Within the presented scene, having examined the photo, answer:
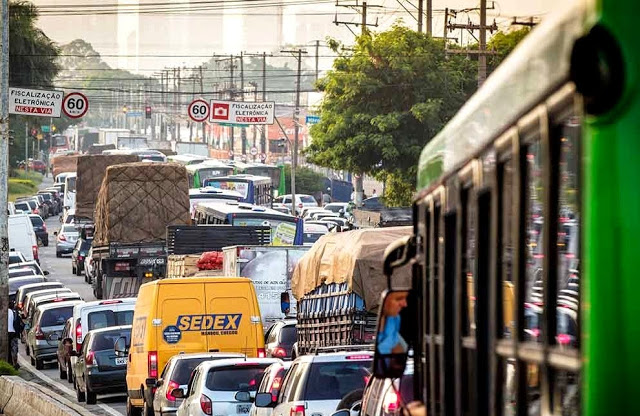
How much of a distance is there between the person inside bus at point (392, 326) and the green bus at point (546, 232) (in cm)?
56

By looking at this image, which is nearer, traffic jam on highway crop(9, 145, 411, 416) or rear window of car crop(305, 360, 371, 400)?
rear window of car crop(305, 360, 371, 400)

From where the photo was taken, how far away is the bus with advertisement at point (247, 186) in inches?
2960

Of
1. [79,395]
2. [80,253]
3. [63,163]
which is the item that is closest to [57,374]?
[79,395]

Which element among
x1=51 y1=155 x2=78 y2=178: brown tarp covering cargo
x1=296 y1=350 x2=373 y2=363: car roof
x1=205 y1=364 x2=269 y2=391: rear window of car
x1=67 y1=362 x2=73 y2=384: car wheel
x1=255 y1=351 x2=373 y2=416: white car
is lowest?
x1=51 y1=155 x2=78 y2=178: brown tarp covering cargo

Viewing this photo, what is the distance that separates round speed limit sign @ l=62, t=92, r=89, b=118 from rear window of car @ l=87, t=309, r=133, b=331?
20661 millimetres

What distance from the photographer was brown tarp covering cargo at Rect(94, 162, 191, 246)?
49.4m

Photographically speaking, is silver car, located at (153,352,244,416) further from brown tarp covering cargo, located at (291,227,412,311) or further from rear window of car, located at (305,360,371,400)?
rear window of car, located at (305,360,371,400)

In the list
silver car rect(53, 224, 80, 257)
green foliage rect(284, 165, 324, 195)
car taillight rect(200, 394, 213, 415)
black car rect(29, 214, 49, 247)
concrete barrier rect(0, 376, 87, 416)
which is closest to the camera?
car taillight rect(200, 394, 213, 415)

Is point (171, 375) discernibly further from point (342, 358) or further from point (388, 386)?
point (388, 386)

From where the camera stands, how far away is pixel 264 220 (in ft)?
155

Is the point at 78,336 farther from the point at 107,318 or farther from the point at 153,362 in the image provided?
the point at 153,362

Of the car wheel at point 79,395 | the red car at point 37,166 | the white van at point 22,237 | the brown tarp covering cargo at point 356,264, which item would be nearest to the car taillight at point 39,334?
the car wheel at point 79,395

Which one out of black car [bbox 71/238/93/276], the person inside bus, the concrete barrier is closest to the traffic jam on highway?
the concrete barrier

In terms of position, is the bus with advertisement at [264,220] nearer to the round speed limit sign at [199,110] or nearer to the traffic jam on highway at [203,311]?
the traffic jam on highway at [203,311]
